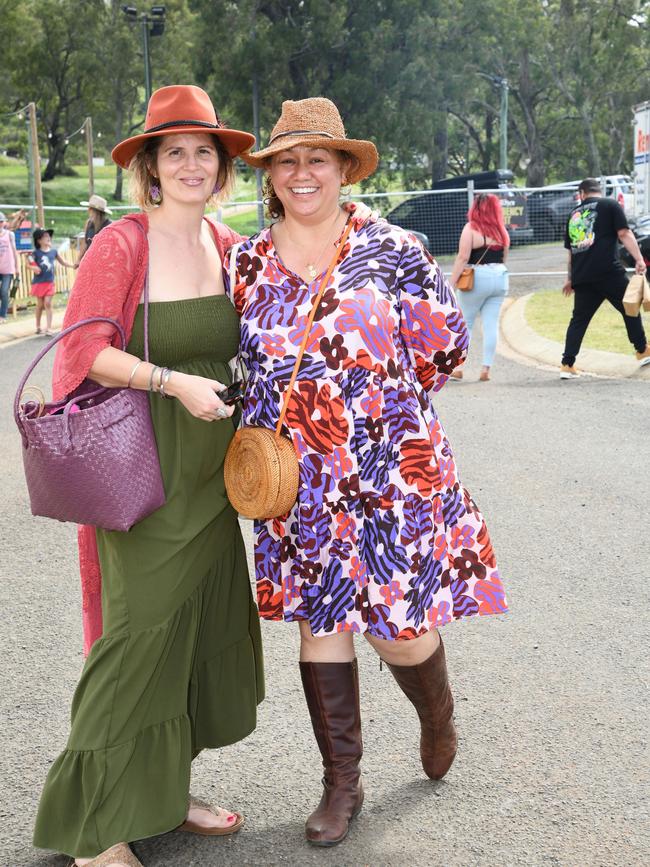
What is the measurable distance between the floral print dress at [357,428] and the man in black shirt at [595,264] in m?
8.07

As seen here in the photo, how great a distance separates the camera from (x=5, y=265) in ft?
57.7

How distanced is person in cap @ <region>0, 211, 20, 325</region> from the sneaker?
10189 millimetres

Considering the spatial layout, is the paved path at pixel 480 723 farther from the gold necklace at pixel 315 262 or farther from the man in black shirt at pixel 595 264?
the man in black shirt at pixel 595 264

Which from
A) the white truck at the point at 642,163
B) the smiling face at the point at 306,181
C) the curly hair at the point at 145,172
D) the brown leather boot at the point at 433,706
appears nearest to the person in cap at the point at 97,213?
the curly hair at the point at 145,172

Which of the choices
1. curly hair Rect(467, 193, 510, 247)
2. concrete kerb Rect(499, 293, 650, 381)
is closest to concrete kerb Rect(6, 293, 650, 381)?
concrete kerb Rect(499, 293, 650, 381)

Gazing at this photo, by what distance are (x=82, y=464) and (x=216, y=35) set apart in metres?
39.8

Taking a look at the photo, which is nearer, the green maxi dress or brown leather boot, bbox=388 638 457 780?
the green maxi dress

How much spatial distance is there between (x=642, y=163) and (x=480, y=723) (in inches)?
880

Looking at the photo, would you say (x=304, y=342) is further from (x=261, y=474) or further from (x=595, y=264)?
(x=595, y=264)

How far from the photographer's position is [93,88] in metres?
57.0

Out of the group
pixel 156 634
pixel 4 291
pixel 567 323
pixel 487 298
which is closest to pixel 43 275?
pixel 4 291

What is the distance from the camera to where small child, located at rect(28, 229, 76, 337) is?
1638 centimetres

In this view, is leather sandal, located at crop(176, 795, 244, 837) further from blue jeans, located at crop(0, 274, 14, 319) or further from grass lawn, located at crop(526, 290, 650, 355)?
blue jeans, located at crop(0, 274, 14, 319)

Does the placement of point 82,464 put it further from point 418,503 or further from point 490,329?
point 490,329
